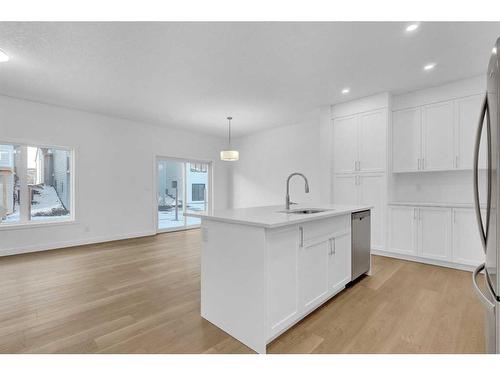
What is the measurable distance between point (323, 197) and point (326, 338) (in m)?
3.18

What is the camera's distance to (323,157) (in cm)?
476

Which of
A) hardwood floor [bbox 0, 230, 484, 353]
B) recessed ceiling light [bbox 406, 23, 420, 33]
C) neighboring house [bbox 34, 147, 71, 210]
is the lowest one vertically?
hardwood floor [bbox 0, 230, 484, 353]

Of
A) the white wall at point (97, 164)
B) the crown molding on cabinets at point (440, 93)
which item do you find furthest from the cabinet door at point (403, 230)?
the white wall at point (97, 164)

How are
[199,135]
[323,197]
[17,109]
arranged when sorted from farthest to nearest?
[199,135]
[323,197]
[17,109]

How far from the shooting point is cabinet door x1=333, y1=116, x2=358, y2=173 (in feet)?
14.3

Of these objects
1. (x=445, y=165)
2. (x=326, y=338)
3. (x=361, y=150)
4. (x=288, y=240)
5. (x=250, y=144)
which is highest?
(x=250, y=144)

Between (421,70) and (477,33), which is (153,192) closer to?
(421,70)

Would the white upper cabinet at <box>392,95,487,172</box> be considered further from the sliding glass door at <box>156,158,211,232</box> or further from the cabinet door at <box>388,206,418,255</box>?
the sliding glass door at <box>156,158,211,232</box>

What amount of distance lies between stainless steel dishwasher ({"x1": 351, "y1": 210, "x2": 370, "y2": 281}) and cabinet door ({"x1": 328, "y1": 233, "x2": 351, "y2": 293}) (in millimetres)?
131

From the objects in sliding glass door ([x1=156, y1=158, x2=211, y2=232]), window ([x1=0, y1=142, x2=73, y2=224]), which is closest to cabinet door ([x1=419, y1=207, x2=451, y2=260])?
sliding glass door ([x1=156, y1=158, x2=211, y2=232])

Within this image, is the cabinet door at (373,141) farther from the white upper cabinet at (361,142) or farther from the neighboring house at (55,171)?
the neighboring house at (55,171)

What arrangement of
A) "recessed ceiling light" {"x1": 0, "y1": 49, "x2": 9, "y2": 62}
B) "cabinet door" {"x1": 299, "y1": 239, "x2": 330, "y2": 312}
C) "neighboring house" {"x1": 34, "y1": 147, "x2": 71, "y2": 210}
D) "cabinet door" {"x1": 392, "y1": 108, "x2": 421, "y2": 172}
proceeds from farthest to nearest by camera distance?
"neighboring house" {"x1": 34, "y1": 147, "x2": 71, "y2": 210}, "cabinet door" {"x1": 392, "y1": 108, "x2": 421, "y2": 172}, "recessed ceiling light" {"x1": 0, "y1": 49, "x2": 9, "y2": 62}, "cabinet door" {"x1": 299, "y1": 239, "x2": 330, "y2": 312}

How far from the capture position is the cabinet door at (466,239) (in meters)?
3.20

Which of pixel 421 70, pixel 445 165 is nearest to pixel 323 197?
pixel 445 165
